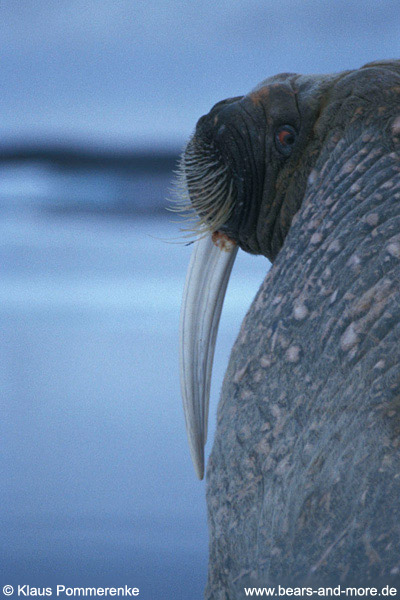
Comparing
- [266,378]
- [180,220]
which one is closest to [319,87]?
[180,220]

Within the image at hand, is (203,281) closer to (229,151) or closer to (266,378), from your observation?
(229,151)

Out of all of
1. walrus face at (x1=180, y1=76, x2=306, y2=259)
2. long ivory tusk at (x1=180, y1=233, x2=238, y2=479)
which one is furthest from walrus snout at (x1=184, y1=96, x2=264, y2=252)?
long ivory tusk at (x1=180, y1=233, x2=238, y2=479)

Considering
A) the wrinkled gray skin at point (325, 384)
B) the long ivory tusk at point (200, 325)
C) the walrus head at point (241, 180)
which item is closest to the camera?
the wrinkled gray skin at point (325, 384)

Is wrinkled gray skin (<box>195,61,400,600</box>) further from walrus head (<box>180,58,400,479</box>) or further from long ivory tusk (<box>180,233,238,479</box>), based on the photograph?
long ivory tusk (<box>180,233,238,479</box>)

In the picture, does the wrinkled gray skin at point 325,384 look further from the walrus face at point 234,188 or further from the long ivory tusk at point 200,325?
the long ivory tusk at point 200,325

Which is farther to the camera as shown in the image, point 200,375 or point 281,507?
point 200,375

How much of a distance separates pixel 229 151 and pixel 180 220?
20 cm

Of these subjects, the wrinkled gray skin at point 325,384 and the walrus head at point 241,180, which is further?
the walrus head at point 241,180

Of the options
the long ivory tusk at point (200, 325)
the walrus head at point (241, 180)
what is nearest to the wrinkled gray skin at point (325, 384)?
the walrus head at point (241, 180)

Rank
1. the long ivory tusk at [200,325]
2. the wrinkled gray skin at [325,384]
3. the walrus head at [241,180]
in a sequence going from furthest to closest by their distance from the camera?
the long ivory tusk at [200,325] < the walrus head at [241,180] < the wrinkled gray skin at [325,384]

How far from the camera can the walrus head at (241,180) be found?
1271 millimetres

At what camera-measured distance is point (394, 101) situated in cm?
112

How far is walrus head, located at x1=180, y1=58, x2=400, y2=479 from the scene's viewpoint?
127cm

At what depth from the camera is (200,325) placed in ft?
5.08
